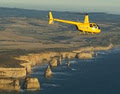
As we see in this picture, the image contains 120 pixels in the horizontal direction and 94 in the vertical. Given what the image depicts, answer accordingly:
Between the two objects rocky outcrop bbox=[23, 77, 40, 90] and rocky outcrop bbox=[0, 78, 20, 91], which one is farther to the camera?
rocky outcrop bbox=[23, 77, 40, 90]

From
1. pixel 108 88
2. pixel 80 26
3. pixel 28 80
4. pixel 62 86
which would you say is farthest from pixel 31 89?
pixel 80 26

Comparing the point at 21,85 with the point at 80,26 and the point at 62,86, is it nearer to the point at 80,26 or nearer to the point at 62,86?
the point at 62,86

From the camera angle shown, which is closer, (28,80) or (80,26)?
(80,26)

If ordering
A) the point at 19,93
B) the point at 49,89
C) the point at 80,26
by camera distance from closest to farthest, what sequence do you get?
the point at 80,26
the point at 19,93
the point at 49,89

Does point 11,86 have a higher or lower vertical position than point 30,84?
higher

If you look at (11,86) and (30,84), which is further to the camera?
(30,84)

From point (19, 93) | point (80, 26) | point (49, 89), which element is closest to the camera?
point (80, 26)

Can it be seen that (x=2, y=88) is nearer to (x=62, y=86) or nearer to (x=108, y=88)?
(x=62, y=86)

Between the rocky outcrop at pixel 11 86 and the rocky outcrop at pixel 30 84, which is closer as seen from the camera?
the rocky outcrop at pixel 11 86

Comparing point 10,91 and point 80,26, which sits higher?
point 80,26
